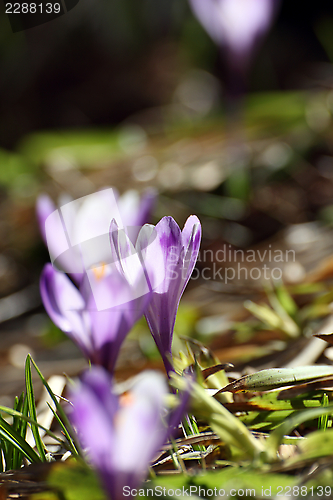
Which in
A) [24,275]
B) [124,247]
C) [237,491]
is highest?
[124,247]

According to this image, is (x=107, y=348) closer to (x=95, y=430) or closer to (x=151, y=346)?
(x=95, y=430)

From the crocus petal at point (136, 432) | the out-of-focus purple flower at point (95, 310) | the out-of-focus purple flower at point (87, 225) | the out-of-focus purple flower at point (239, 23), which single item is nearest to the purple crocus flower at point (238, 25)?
the out-of-focus purple flower at point (239, 23)

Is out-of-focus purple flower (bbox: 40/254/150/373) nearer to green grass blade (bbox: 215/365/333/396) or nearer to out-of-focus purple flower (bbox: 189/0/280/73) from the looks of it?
green grass blade (bbox: 215/365/333/396)

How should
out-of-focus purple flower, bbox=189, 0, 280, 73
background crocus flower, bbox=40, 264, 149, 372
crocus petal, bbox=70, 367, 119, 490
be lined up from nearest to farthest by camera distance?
crocus petal, bbox=70, 367, 119, 490
background crocus flower, bbox=40, 264, 149, 372
out-of-focus purple flower, bbox=189, 0, 280, 73

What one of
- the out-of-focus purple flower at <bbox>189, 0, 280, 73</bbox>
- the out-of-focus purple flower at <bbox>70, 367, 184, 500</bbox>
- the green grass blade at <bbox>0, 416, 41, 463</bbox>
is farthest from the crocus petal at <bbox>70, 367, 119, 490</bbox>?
the out-of-focus purple flower at <bbox>189, 0, 280, 73</bbox>

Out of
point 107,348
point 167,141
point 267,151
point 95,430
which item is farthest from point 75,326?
point 167,141
